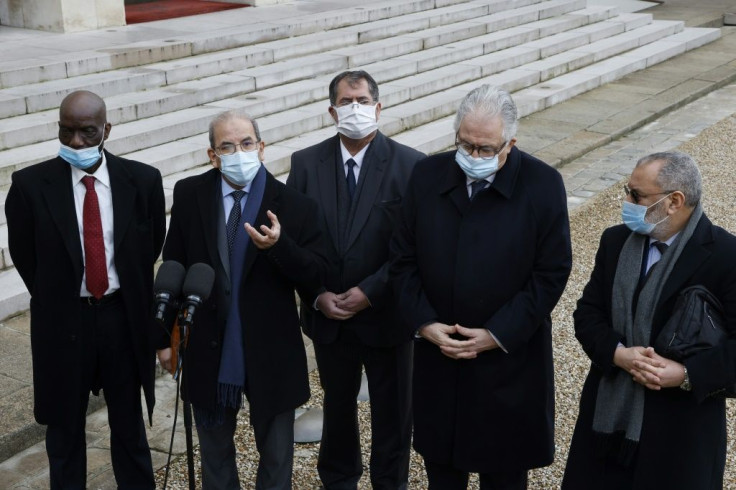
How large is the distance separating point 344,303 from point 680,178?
5.11 feet

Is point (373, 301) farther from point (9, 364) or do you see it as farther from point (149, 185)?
point (9, 364)

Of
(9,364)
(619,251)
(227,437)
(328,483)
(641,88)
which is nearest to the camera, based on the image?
(619,251)

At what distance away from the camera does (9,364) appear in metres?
5.51

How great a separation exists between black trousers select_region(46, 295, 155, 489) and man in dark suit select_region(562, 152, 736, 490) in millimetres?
1964

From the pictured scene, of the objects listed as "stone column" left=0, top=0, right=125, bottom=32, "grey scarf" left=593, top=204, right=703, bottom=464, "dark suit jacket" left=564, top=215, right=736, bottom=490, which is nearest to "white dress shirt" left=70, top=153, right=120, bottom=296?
"dark suit jacket" left=564, top=215, right=736, bottom=490

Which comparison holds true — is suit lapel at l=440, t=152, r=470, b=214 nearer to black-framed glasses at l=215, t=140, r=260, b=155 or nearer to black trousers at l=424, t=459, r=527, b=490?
black-framed glasses at l=215, t=140, r=260, b=155

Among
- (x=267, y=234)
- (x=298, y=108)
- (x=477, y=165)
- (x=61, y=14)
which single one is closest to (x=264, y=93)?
(x=298, y=108)

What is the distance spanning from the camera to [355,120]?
14.5 ft

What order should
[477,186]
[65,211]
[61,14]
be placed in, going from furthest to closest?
[61,14] < [65,211] < [477,186]

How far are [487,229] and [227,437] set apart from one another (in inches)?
56.1

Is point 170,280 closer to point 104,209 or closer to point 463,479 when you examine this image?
point 104,209

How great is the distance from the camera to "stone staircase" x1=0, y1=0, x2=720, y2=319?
8.58m

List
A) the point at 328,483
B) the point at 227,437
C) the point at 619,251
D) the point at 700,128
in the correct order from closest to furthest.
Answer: the point at 619,251 < the point at 227,437 < the point at 328,483 < the point at 700,128

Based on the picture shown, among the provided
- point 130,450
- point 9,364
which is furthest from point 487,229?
point 9,364
